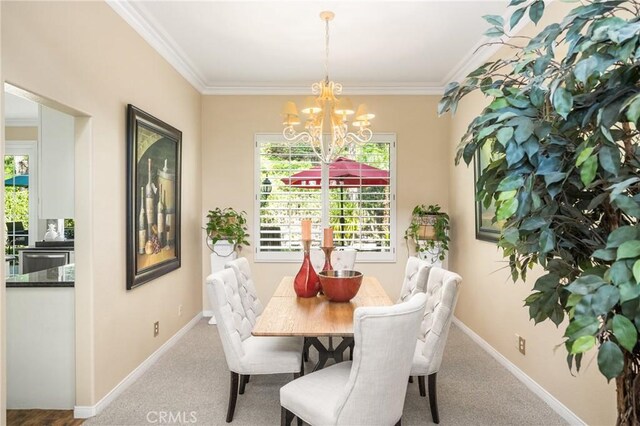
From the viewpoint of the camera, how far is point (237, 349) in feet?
7.41

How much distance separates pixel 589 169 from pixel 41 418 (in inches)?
126

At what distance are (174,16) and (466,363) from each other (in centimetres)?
385

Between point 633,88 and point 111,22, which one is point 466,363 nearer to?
point 633,88

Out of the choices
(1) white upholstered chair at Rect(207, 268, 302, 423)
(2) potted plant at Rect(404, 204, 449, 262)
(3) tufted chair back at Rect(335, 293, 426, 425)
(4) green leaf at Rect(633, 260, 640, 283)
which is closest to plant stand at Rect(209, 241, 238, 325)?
(1) white upholstered chair at Rect(207, 268, 302, 423)

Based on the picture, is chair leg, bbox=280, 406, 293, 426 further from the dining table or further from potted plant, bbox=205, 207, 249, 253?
potted plant, bbox=205, 207, 249, 253

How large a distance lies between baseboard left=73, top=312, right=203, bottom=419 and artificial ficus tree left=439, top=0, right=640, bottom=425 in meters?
2.70

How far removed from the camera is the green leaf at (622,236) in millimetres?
872

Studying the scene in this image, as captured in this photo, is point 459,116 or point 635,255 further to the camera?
point 459,116

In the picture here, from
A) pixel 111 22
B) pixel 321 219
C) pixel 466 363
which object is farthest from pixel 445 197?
pixel 111 22

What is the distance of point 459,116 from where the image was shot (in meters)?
4.29

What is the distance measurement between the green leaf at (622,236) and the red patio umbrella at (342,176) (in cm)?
383

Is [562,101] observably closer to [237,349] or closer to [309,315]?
[309,315]

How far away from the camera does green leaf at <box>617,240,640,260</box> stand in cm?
82

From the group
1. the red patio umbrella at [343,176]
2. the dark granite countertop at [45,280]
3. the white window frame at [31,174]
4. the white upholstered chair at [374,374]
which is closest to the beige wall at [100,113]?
the dark granite countertop at [45,280]
